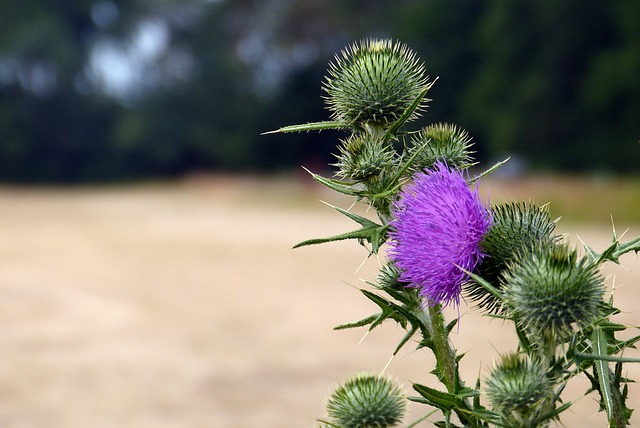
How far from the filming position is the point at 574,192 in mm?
23891

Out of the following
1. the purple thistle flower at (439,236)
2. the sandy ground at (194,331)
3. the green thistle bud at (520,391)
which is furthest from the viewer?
the sandy ground at (194,331)

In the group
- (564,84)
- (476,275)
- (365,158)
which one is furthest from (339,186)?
(564,84)

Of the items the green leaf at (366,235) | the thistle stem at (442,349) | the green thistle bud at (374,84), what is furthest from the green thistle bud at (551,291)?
the green thistle bud at (374,84)

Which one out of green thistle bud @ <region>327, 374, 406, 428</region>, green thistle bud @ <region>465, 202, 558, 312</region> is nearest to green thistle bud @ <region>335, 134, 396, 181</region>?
green thistle bud @ <region>465, 202, 558, 312</region>

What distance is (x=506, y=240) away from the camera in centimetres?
178

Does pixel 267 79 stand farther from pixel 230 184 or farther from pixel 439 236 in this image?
pixel 439 236

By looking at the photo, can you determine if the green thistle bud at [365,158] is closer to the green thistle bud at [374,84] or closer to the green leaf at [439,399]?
the green thistle bud at [374,84]

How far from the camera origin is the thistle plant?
5.31 feet

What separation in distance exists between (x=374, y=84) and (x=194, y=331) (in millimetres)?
9302

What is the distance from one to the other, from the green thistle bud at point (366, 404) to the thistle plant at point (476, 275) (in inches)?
9.1

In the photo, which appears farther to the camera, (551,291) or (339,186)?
(339,186)

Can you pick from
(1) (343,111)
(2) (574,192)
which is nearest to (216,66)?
(2) (574,192)

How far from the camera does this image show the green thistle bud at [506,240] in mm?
1758

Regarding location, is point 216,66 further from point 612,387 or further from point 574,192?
point 612,387
